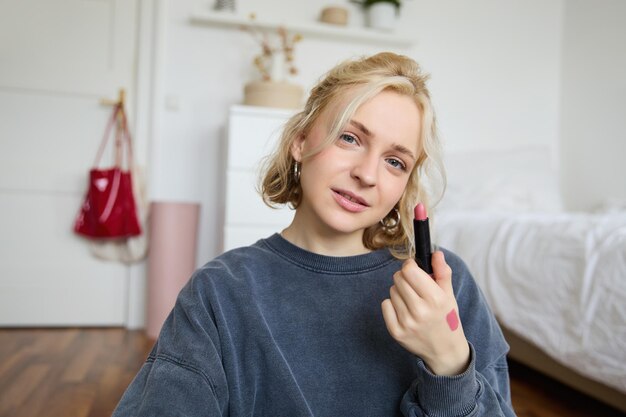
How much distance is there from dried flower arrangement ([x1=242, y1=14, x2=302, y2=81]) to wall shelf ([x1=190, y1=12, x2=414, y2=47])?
0.03 metres

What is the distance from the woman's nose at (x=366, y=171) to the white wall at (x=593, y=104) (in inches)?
99.3

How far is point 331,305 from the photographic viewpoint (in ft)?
2.70

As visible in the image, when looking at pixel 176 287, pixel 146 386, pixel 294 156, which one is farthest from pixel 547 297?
pixel 176 287

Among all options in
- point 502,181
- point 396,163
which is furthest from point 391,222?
point 502,181

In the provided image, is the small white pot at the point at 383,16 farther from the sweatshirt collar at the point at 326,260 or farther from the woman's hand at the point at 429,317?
the woman's hand at the point at 429,317

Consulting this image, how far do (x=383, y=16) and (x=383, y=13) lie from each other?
1cm

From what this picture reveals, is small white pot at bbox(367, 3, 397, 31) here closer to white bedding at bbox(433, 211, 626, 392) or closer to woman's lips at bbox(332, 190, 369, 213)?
white bedding at bbox(433, 211, 626, 392)

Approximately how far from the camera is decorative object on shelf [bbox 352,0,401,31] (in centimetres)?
299

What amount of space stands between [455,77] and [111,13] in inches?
69.7

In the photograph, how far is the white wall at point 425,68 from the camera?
289cm

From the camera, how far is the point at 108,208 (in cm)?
268

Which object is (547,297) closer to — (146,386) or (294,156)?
(294,156)

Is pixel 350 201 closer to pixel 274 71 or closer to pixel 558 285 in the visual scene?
pixel 558 285

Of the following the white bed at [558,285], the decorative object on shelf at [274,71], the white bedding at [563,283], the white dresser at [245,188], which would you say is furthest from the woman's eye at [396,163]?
the decorative object on shelf at [274,71]
